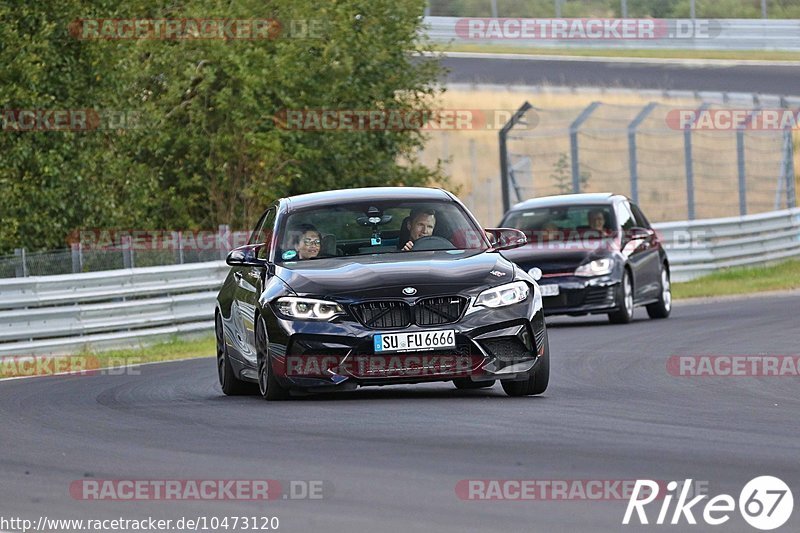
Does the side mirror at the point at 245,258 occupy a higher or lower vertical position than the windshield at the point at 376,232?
lower

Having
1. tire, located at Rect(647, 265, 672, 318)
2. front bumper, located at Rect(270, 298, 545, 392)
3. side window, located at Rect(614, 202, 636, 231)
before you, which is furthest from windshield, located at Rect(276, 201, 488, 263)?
tire, located at Rect(647, 265, 672, 318)

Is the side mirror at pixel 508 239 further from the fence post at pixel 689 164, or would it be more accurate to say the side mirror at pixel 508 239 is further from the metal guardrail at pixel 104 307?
the fence post at pixel 689 164

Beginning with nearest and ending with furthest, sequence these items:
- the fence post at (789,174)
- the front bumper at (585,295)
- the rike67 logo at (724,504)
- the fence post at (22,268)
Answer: the rike67 logo at (724,504)
the front bumper at (585,295)
the fence post at (22,268)
the fence post at (789,174)

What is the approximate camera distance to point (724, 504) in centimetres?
708

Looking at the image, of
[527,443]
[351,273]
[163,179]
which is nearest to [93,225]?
[163,179]

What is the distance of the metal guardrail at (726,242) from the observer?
98.9ft

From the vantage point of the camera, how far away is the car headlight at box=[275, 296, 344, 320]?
37.9ft

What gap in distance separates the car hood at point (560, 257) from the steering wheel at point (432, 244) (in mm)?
8330

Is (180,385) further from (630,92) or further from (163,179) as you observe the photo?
(630,92)

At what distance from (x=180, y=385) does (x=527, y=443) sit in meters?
6.13

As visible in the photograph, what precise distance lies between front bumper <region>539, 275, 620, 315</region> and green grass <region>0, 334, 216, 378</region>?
13.5 ft

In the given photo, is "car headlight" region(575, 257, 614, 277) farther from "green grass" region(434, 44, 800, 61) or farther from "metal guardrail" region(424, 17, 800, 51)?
"green grass" region(434, 44, 800, 61)

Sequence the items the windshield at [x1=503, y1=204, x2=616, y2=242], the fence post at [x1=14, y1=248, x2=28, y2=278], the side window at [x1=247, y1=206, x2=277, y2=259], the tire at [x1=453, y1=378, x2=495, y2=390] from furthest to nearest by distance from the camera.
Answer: the windshield at [x1=503, y1=204, x2=616, y2=242], the fence post at [x1=14, y1=248, x2=28, y2=278], the side window at [x1=247, y1=206, x2=277, y2=259], the tire at [x1=453, y1=378, x2=495, y2=390]

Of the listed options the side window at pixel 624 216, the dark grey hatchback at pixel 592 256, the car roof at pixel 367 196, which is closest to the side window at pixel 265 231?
the car roof at pixel 367 196
